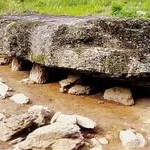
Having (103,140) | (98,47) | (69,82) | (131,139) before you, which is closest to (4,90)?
(69,82)

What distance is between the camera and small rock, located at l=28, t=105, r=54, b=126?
26.9 feet

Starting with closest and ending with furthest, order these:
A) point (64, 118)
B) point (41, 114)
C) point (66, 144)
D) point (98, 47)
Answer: point (66, 144) < point (64, 118) < point (41, 114) < point (98, 47)

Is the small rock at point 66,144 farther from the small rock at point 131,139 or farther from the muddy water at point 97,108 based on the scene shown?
the small rock at point 131,139

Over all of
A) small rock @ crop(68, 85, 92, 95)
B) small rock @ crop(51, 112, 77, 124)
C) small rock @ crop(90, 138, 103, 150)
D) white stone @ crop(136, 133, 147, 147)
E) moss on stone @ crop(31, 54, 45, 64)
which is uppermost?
moss on stone @ crop(31, 54, 45, 64)

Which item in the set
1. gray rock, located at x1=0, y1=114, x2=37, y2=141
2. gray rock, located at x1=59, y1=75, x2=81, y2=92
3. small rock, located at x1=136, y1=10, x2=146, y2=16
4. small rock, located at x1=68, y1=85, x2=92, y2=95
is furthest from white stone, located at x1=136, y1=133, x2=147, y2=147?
small rock, located at x1=136, y1=10, x2=146, y2=16

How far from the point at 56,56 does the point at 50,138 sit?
237cm

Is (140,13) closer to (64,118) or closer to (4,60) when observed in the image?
(4,60)

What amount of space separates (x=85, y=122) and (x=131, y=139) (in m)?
0.96

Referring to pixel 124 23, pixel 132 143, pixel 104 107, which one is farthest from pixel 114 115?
pixel 124 23

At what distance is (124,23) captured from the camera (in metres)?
9.03

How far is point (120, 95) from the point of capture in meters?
9.27

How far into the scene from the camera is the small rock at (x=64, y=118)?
797 centimetres

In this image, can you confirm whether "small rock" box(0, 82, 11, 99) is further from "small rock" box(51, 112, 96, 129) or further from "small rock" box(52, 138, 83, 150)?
"small rock" box(52, 138, 83, 150)

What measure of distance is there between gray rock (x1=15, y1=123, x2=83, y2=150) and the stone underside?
5.55ft
